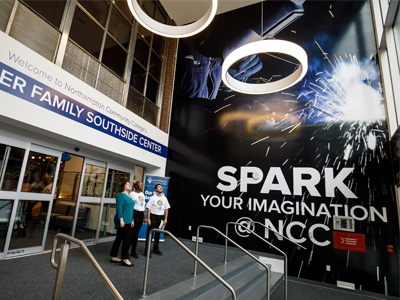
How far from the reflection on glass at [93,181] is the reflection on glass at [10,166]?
4.74 feet

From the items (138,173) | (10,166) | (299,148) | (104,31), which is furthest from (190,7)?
(10,166)

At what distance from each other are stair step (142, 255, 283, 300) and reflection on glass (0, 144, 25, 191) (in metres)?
3.12

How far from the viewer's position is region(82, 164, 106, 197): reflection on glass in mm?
5254

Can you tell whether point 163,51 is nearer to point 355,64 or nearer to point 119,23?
point 119,23

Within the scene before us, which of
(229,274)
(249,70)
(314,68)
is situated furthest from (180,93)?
(229,274)

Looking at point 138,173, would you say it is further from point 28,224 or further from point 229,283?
point 229,283

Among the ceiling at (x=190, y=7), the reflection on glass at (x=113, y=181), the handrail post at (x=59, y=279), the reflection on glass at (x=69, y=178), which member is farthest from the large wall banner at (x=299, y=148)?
the handrail post at (x=59, y=279)

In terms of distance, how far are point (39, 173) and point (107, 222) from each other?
226cm

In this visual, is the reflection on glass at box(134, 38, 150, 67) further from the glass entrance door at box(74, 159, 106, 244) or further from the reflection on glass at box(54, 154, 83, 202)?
the reflection on glass at box(54, 154, 83, 202)

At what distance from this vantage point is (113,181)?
606cm

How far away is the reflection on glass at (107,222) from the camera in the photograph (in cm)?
569

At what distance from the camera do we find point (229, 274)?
384 centimetres

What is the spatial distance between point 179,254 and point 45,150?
350cm

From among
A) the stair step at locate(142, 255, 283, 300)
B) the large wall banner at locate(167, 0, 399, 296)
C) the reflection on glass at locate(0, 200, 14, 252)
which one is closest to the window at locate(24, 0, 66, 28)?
the reflection on glass at locate(0, 200, 14, 252)
